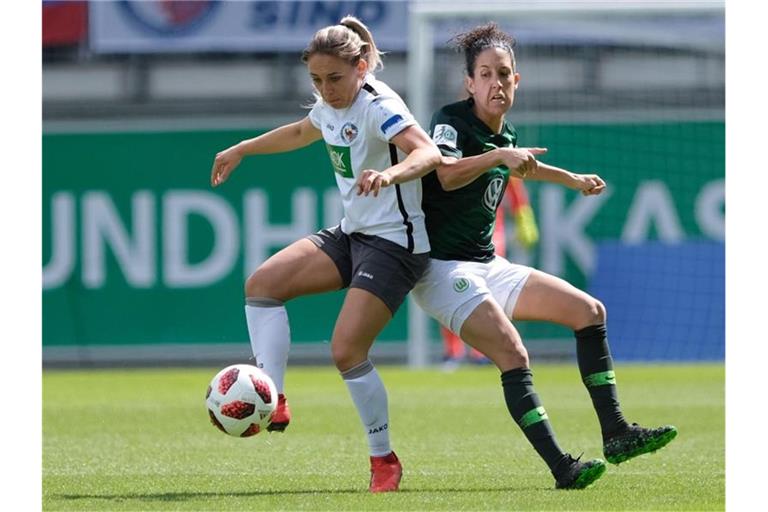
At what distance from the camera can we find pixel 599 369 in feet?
22.1

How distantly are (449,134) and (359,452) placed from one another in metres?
2.21

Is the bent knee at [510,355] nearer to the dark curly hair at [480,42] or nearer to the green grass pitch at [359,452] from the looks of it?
the green grass pitch at [359,452]

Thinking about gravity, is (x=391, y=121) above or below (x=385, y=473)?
above

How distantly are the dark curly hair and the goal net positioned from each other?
908 centimetres

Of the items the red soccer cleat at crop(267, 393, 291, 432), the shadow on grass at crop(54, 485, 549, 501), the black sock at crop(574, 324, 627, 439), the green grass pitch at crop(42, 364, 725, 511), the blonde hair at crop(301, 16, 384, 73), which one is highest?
the blonde hair at crop(301, 16, 384, 73)

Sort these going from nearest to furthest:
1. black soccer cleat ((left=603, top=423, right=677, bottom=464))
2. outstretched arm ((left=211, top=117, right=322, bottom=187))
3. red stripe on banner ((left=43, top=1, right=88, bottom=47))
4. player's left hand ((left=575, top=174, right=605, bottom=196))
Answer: black soccer cleat ((left=603, top=423, right=677, bottom=464)), player's left hand ((left=575, top=174, right=605, bottom=196)), outstretched arm ((left=211, top=117, right=322, bottom=187)), red stripe on banner ((left=43, top=1, right=88, bottom=47))

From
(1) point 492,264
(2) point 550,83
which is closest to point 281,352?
(1) point 492,264

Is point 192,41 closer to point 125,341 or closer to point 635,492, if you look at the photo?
point 125,341

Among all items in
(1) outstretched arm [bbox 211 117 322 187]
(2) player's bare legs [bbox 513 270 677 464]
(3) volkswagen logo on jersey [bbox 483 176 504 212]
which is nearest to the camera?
(2) player's bare legs [bbox 513 270 677 464]

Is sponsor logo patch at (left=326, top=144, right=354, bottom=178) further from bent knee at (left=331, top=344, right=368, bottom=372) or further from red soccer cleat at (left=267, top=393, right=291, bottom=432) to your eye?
red soccer cleat at (left=267, top=393, right=291, bottom=432)

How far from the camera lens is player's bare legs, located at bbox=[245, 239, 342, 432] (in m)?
6.63

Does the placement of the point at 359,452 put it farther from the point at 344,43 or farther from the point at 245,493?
the point at 344,43

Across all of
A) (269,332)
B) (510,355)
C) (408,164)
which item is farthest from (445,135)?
(269,332)

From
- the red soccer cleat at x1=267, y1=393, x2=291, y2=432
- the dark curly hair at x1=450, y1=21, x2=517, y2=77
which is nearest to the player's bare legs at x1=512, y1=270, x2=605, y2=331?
the dark curly hair at x1=450, y1=21, x2=517, y2=77
